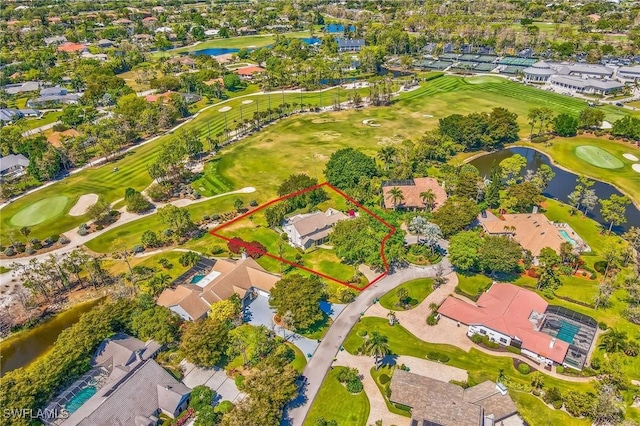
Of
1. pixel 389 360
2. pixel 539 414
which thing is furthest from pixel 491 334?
pixel 389 360

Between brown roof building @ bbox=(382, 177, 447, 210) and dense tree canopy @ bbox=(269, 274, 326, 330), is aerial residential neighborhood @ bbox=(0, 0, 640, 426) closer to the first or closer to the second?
dense tree canopy @ bbox=(269, 274, 326, 330)

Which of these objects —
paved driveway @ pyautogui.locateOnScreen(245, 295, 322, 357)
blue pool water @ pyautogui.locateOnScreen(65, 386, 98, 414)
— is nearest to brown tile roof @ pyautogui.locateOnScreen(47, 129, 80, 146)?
paved driveway @ pyautogui.locateOnScreen(245, 295, 322, 357)

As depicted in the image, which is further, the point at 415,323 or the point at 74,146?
the point at 74,146

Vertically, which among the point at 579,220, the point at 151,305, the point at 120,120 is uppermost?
the point at 120,120

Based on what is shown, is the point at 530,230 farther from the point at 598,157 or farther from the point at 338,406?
the point at 598,157

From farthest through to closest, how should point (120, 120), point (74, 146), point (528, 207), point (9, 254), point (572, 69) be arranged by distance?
point (572, 69), point (120, 120), point (74, 146), point (528, 207), point (9, 254)

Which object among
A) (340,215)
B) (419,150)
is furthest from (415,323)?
(419,150)

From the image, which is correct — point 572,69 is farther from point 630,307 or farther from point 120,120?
point 120,120
